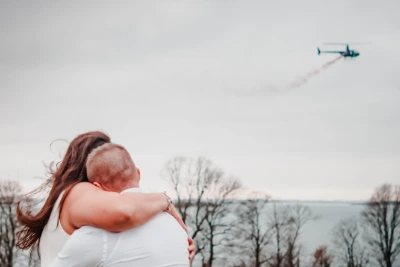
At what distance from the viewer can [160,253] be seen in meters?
2.51

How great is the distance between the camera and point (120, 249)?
2.48m

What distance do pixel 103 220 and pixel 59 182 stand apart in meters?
0.55

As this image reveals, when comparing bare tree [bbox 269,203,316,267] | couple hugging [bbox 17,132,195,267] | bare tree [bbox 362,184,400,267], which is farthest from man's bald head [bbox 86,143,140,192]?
bare tree [bbox 362,184,400,267]

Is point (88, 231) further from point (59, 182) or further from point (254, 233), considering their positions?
point (254, 233)

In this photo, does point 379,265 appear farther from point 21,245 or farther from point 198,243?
point 21,245

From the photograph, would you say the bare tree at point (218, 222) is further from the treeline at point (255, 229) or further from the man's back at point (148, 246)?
the man's back at point (148, 246)

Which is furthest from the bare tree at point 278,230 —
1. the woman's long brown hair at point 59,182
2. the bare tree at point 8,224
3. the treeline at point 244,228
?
the woman's long brown hair at point 59,182

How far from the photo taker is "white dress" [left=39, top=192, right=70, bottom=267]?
2.68 metres

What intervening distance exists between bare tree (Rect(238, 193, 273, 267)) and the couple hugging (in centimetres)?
5266

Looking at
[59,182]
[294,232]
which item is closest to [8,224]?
[294,232]

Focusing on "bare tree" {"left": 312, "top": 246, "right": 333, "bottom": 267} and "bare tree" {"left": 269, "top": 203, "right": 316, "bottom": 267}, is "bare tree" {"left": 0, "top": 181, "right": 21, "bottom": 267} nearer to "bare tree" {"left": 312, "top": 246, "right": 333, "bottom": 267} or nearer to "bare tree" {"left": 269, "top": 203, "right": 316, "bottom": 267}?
"bare tree" {"left": 269, "top": 203, "right": 316, "bottom": 267}

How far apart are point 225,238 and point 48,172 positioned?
51.5m

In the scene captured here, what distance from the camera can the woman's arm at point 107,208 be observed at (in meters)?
2.44

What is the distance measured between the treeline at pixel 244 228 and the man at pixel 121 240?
4407 cm
